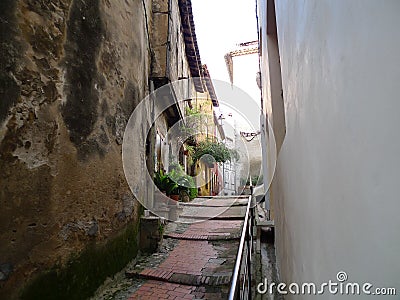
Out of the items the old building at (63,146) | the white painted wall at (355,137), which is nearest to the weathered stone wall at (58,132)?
the old building at (63,146)

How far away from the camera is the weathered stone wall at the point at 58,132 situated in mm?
2355

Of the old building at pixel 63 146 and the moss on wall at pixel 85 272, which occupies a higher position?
the old building at pixel 63 146

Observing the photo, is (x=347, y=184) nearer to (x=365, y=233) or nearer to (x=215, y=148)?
(x=365, y=233)

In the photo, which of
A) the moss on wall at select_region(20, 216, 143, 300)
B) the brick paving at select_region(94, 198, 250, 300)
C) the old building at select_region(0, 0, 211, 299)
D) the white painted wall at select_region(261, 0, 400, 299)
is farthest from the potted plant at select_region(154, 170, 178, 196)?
the white painted wall at select_region(261, 0, 400, 299)

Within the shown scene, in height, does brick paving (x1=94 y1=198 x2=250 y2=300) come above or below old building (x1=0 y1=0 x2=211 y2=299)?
below

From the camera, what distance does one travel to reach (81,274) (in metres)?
3.02

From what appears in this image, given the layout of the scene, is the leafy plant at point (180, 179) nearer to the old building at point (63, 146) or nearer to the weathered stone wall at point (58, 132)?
the old building at point (63, 146)

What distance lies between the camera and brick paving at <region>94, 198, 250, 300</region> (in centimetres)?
332

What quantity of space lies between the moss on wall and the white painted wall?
2.50 metres

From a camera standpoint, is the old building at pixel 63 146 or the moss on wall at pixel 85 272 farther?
the moss on wall at pixel 85 272

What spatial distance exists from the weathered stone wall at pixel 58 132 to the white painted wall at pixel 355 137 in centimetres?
245

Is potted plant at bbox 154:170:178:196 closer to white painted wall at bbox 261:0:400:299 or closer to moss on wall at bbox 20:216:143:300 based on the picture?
moss on wall at bbox 20:216:143:300

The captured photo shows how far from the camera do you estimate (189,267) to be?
3992 millimetres

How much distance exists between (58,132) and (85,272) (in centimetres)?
164
